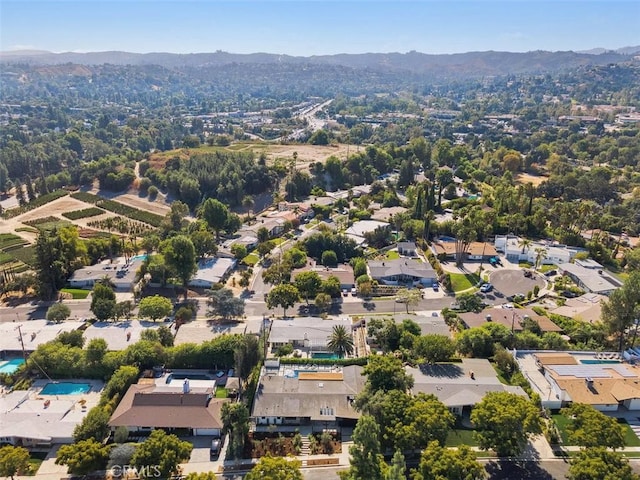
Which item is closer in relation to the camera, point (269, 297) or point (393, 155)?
point (269, 297)

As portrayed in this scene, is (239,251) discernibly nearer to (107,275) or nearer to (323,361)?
(107,275)

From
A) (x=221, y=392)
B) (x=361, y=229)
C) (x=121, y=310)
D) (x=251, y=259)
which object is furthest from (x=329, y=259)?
(x=221, y=392)

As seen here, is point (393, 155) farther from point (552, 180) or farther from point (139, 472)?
point (139, 472)

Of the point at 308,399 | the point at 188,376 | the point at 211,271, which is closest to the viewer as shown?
the point at 308,399

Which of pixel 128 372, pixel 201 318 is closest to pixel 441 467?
pixel 128 372

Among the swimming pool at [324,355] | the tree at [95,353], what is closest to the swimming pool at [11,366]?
the tree at [95,353]
